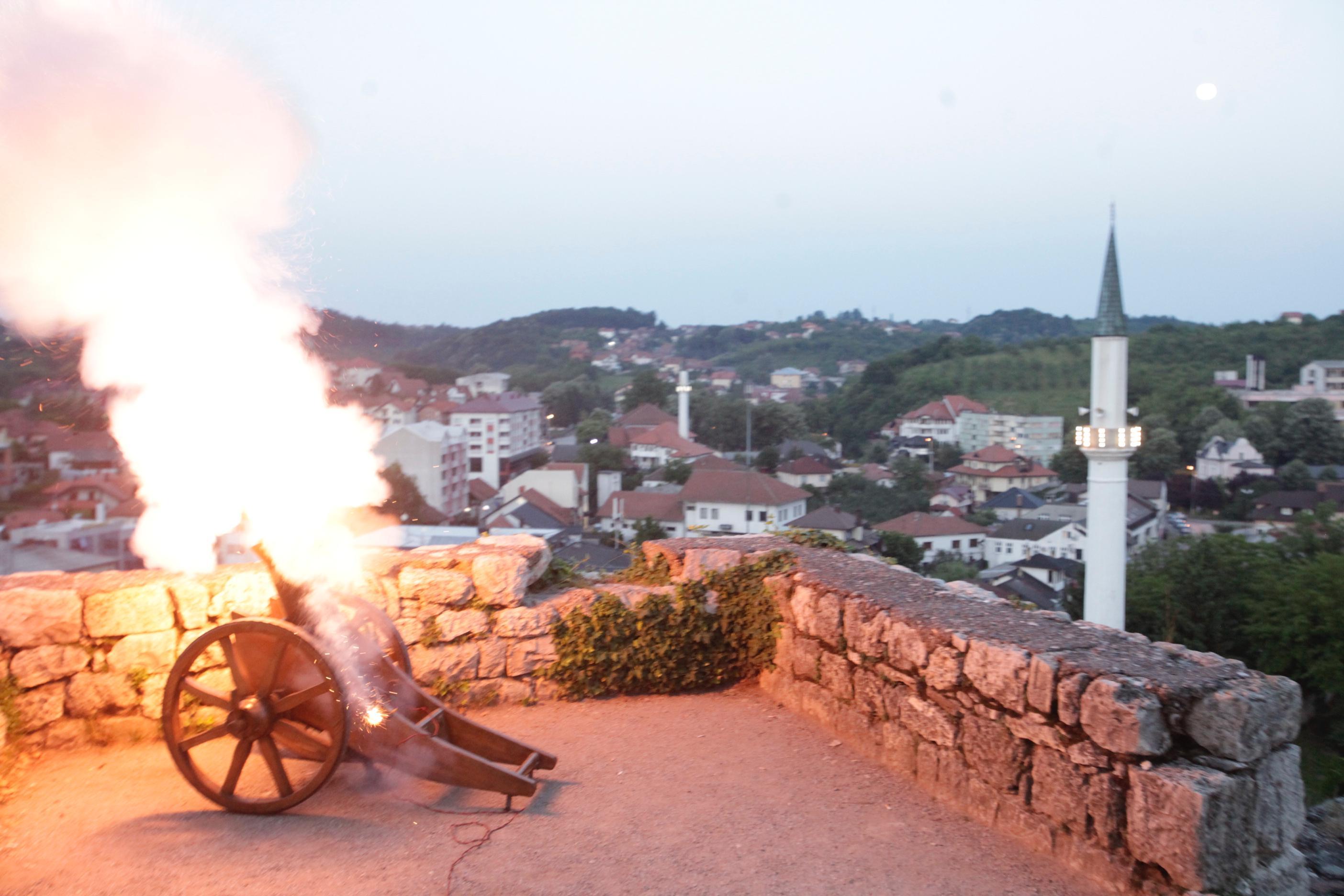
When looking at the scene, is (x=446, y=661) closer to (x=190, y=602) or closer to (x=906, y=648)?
(x=190, y=602)

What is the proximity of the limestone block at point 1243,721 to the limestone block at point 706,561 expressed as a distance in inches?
118

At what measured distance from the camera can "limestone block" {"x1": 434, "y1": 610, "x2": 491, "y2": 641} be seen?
5105 mm

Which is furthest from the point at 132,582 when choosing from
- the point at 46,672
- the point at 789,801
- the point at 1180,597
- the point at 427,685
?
the point at 1180,597

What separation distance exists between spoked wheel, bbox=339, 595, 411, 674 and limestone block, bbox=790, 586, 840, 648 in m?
2.14

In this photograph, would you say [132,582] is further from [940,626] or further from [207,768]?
[940,626]

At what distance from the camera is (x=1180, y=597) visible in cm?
3241

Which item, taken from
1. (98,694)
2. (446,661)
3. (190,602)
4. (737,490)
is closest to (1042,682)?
(446,661)

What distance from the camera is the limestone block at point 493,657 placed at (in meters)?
5.18

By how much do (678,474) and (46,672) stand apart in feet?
77.8

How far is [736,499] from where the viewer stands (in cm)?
1948

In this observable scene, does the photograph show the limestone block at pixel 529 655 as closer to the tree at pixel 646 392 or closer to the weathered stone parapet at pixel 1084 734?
the weathered stone parapet at pixel 1084 734

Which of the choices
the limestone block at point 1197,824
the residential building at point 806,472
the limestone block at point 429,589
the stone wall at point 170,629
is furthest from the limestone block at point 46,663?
→ the residential building at point 806,472

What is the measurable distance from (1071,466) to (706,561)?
1887 inches

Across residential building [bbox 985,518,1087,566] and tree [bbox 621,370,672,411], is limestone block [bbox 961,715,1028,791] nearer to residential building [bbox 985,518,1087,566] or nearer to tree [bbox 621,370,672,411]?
residential building [bbox 985,518,1087,566]
